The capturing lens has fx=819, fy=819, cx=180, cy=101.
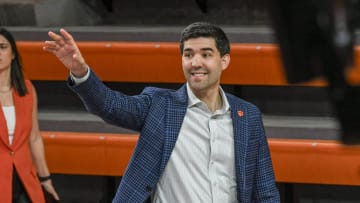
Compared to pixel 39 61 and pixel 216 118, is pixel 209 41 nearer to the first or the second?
pixel 216 118

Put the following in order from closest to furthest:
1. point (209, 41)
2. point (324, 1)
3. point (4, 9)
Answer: point (324, 1) → point (209, 41) → point (4, 9)

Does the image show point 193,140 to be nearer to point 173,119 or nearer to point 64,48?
point 173,119

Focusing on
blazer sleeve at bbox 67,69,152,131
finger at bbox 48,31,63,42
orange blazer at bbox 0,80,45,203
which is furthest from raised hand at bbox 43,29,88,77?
orange blazer at bbox 0,80,45,203

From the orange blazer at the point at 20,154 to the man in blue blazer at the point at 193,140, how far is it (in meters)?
1.20

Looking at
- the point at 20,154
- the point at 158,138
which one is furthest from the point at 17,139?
the point at 158,138

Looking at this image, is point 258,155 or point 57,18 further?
point 57,18

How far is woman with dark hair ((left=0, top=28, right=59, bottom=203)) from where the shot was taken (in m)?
3.31

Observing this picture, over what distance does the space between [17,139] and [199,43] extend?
4.63 ft

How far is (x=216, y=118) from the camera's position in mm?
2244

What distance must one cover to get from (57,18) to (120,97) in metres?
2.64

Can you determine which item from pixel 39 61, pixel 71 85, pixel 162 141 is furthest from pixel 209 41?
pixel 39 61

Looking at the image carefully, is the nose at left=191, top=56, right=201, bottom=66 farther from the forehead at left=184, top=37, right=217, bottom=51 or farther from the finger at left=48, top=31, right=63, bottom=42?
the finger at left=48, top=31, right=63, bottom=42

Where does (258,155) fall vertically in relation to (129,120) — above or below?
below

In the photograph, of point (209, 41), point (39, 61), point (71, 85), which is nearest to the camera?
point (71, 85)
